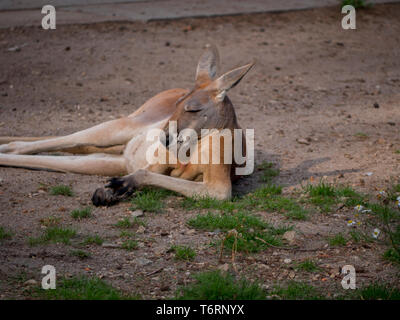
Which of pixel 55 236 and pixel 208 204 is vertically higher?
pixel 208 204

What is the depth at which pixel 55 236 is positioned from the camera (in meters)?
4.00

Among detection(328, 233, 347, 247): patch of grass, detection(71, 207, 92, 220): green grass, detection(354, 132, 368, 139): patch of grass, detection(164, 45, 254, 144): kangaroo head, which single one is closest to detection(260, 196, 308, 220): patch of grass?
detection(328, 233, 347, 247): patch of grass

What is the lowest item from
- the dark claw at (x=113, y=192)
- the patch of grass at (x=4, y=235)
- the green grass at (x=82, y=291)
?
the green grass at (x=82, y=291)

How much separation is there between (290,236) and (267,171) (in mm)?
1463

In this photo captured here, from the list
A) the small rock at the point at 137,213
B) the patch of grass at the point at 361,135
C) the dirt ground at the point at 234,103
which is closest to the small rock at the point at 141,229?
the dirt ground at the point at 234,103

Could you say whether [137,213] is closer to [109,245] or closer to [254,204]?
[109,245]

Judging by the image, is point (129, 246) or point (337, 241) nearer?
point (129, 246)

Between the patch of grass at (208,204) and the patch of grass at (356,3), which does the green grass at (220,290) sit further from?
the patch of grass at (356,3)

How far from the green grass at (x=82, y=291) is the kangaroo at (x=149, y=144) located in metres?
1.26

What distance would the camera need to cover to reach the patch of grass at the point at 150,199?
463cm

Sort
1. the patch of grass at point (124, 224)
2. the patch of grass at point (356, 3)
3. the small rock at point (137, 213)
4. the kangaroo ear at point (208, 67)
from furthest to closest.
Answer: the patch of grass at point (356, 3) < the kangaroo ear at point (208, 67) < the small rock at point (137, 213) < the patch of grass at point (124, 224)

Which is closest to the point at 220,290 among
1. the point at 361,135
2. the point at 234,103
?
the point at 361,135

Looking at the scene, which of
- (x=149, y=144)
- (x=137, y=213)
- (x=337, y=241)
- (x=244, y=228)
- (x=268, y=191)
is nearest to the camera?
(x=337, y=241)
